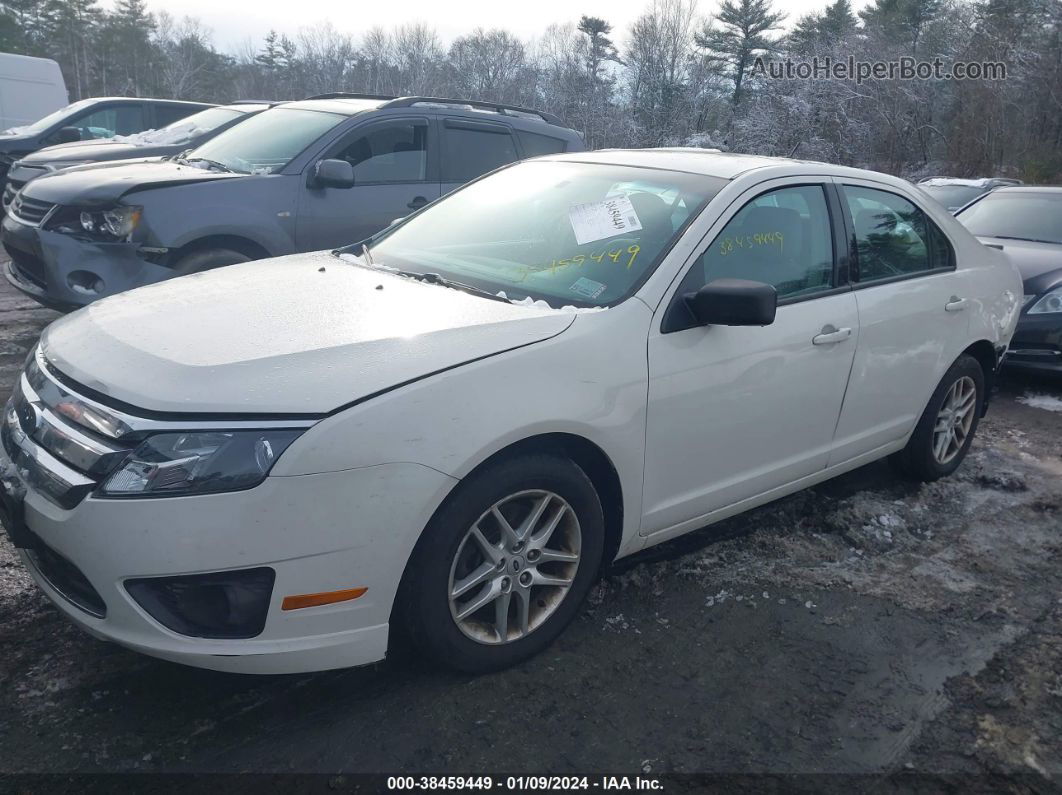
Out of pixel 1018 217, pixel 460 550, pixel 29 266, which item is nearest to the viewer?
pixel 460 550

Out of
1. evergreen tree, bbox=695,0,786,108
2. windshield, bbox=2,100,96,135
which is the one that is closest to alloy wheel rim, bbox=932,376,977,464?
windshield, bbox=2,100,96,135

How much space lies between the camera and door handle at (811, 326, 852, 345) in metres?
3.48

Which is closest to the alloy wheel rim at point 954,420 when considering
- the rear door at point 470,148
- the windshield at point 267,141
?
the rear door at point 470,148

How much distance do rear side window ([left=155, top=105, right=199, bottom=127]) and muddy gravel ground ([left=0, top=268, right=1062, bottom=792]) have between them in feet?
34.8

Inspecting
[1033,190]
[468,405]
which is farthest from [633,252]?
[1033,190]

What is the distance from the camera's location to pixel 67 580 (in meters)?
2.41

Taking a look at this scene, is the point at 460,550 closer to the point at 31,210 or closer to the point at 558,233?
the point at 558,233

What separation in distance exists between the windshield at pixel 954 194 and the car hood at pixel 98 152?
968 cm

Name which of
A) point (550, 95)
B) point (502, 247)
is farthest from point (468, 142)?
point (550, 95)

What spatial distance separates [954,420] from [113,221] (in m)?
5.22

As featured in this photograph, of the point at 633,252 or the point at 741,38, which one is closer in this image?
the point at 633,252

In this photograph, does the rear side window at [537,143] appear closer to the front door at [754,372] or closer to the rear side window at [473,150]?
the rear side window at [473,150]

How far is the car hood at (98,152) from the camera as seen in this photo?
8.20 m

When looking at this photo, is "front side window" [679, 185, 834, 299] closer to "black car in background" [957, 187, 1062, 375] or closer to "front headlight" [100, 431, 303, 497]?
"front headlight" [100, 431, 303, 497]
